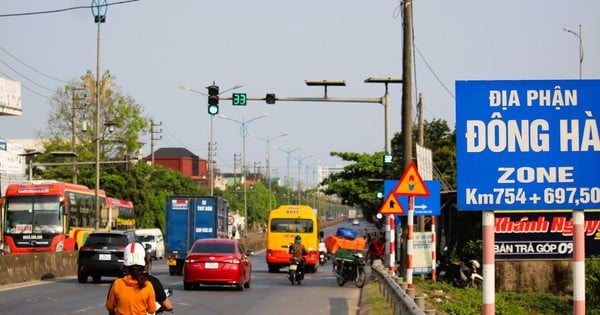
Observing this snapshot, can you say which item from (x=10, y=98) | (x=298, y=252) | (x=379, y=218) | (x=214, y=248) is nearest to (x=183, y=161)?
(x=10, y=98)

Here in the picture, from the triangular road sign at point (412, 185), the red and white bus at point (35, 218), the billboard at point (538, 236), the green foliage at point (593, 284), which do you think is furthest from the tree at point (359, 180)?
the triangular road sign at point (412, 185)

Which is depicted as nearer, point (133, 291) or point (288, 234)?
point (133, 291)

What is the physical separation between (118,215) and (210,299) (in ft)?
120

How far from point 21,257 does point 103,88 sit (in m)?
54.4

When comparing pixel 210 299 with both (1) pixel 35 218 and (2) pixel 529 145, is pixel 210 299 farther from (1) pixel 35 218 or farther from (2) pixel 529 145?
(1) pixel 35 218

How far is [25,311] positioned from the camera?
21.1 metres

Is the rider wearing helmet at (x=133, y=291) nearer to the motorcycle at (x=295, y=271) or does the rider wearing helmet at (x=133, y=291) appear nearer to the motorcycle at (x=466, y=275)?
the motorcycle at (x=466, y=275)

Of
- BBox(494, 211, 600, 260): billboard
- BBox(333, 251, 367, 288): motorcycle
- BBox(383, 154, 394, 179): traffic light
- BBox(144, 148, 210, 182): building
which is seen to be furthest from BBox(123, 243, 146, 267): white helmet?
BBox(144, 148, 210, 182): building

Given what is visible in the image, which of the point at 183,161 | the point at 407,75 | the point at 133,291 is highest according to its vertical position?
the point at 183,161

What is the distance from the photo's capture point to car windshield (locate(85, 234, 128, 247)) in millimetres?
32000

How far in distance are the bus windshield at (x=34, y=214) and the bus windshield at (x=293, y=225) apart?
915cm

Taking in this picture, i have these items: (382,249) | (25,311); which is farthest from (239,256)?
(382,249)

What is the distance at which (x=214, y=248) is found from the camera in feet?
93.9

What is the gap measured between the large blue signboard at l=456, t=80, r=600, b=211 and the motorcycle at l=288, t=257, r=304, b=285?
23.8 metres
